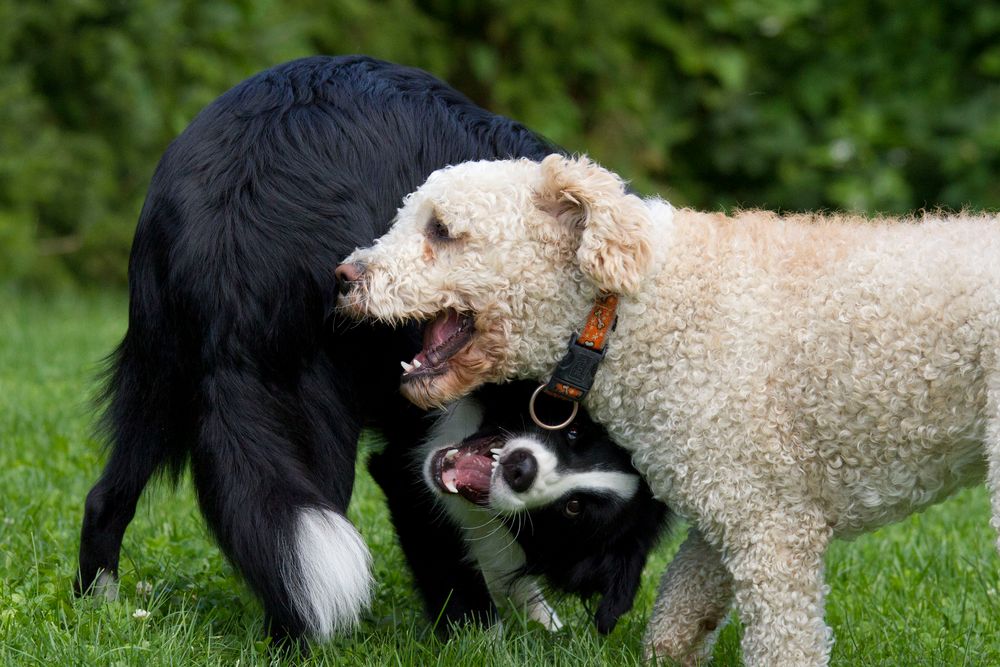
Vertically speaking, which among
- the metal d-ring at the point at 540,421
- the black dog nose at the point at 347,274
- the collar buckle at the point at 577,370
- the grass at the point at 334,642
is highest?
the collar buckle at the point at 577,370

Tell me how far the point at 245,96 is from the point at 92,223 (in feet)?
17.7

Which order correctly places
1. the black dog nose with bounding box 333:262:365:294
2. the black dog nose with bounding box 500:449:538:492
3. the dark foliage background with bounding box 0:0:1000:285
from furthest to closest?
the dark foliage background with bounding box 0:0:1000:285
the black dog nose with bounding box 500:449:538:492
the black dog nose with bounding box 333:262:365:294

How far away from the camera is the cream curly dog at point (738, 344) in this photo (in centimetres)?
283

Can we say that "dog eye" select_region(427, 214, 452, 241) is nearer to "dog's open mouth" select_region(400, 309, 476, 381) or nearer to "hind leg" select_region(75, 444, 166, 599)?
"dog's open mouth" select_region(400, 309, 476, 381)

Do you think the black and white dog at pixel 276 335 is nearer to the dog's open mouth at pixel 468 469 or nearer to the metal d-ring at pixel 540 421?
the dog's open mouth at pixel 468 469

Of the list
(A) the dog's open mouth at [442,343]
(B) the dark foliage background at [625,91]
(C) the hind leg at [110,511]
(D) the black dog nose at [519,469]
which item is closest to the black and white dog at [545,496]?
(D) the black dog nose at [519,469]

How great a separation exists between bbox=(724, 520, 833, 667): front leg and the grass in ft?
1.43

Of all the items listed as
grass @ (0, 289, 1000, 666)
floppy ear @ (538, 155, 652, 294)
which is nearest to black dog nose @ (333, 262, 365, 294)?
floppy ear @ (538, 155, 652, 294)

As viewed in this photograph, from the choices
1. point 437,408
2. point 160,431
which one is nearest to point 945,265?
point 437,408

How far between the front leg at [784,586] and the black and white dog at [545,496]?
1.69 feet

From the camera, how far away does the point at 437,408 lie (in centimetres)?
339

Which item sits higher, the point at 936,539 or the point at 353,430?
the point at 936,539

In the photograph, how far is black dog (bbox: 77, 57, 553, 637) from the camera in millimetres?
3072

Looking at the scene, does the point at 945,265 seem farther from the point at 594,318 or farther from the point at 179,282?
the point at 179,282
